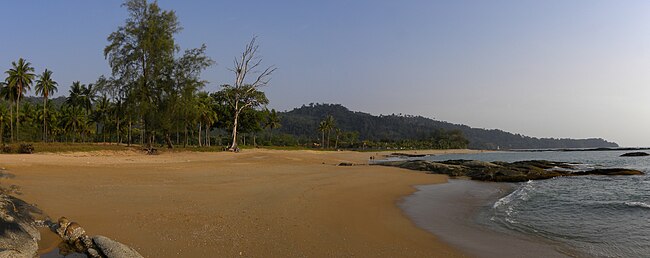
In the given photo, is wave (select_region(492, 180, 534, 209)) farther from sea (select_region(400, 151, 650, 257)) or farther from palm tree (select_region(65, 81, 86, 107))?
palm tree (select_region(65, 81, 86, 107))

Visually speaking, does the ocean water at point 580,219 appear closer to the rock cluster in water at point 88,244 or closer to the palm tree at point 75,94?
the rock cluster in water at point 88,244

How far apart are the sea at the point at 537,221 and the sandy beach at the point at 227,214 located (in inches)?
37.7

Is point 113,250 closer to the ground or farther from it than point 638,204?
farther from it

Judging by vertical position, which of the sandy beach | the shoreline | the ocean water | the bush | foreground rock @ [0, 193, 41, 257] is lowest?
the ocean water

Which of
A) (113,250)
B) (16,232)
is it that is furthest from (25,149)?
(113,250)

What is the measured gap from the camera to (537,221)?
11.9 m

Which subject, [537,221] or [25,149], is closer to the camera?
[537,221]

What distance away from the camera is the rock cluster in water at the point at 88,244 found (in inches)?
234

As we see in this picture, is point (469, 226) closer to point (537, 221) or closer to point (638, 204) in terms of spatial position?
point (537, 221)

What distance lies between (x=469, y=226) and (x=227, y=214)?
6533 mm

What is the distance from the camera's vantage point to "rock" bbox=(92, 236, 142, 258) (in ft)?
19.1

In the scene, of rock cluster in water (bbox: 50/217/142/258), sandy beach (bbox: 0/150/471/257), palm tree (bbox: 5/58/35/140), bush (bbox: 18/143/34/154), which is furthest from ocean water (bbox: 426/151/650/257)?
palm tree (bbox: 5/58/35/140)

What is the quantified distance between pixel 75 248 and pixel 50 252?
35cm

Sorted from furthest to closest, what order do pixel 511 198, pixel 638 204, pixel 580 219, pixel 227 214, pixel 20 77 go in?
pixel 20 77 < pixel 511 198 < pixel 638 204 < pixel 580 219 < pixel 227 214
